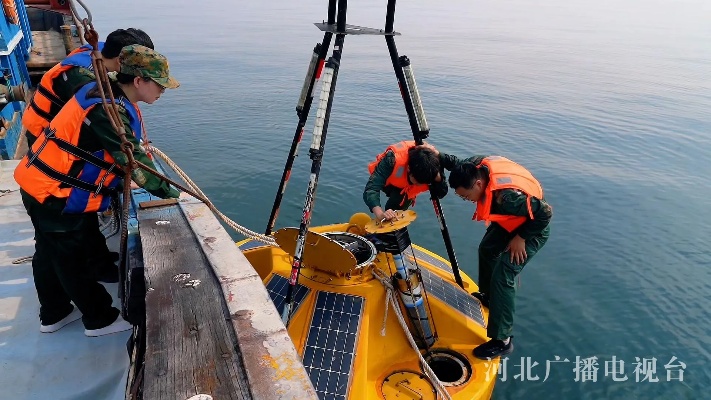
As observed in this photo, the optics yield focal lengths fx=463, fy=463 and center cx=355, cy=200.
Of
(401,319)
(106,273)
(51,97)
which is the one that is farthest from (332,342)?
(51,97)

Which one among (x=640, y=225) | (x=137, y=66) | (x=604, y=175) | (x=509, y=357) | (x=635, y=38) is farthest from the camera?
(x=635, y=38)

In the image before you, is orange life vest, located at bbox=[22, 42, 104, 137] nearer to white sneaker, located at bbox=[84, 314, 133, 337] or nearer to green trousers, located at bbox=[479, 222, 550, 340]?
white sneaker, located at bbox=[84, 314, 133, 337]

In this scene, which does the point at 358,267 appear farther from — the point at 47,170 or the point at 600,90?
the point at 600,90

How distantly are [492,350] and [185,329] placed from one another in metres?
3.87

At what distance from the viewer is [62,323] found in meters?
3.67

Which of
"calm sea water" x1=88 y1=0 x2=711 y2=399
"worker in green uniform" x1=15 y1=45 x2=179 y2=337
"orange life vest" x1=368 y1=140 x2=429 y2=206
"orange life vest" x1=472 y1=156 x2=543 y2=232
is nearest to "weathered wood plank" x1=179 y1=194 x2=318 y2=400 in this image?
"worker in green uniform" x1=15 y1=45 x2=179 y2=337

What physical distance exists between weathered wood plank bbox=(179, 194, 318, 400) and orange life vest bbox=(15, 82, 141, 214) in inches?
35.3

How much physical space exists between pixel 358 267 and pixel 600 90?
24.1 m

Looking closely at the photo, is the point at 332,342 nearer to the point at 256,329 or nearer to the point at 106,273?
the point at 106,273

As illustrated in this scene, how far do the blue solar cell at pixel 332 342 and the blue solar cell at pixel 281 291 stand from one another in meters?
0.19

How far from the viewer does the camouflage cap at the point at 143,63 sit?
2.86 metres

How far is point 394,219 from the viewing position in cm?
461

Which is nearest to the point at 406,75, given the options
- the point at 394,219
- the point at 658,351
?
the point at 394,219

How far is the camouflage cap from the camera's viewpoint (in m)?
2.86
